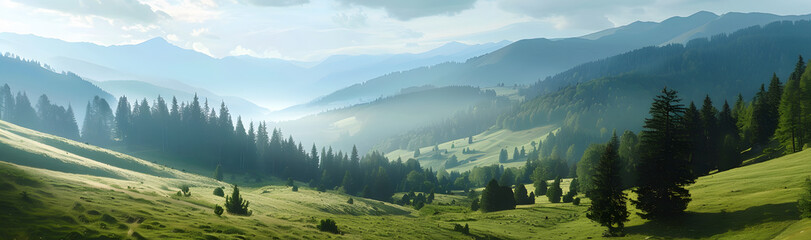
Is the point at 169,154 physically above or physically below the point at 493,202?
above

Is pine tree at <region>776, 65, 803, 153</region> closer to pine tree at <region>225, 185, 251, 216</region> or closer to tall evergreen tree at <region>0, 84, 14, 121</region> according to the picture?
pine tree at <region>225, 185, 251, 216</region>

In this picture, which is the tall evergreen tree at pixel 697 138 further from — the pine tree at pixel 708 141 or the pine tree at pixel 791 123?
the pine tree at pixel 791 123

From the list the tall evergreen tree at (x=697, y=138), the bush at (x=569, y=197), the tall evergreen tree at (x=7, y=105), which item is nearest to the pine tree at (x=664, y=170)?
the tall evergreen tree at (x=697, y=138)

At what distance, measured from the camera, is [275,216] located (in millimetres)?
58188

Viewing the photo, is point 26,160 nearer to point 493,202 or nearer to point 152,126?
point 493,202

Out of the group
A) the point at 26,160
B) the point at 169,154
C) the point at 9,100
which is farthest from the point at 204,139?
the point at 26,160

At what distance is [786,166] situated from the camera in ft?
215

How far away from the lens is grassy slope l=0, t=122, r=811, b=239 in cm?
3525

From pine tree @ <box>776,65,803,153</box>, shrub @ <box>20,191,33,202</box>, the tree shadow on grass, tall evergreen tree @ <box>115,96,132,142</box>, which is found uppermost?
tall evergreen tree @ <box>115,96,132,142</box>

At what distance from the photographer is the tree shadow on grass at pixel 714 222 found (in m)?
45.5

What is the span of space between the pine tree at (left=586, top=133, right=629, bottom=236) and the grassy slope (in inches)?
84.1

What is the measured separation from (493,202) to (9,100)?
18163 centimetres

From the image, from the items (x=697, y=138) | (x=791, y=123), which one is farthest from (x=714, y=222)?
(x=697, y=138)

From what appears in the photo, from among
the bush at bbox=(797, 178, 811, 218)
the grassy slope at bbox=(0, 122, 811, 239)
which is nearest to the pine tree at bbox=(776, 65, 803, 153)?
the grassy slope at bbox=(0, 122, 811, 239)
